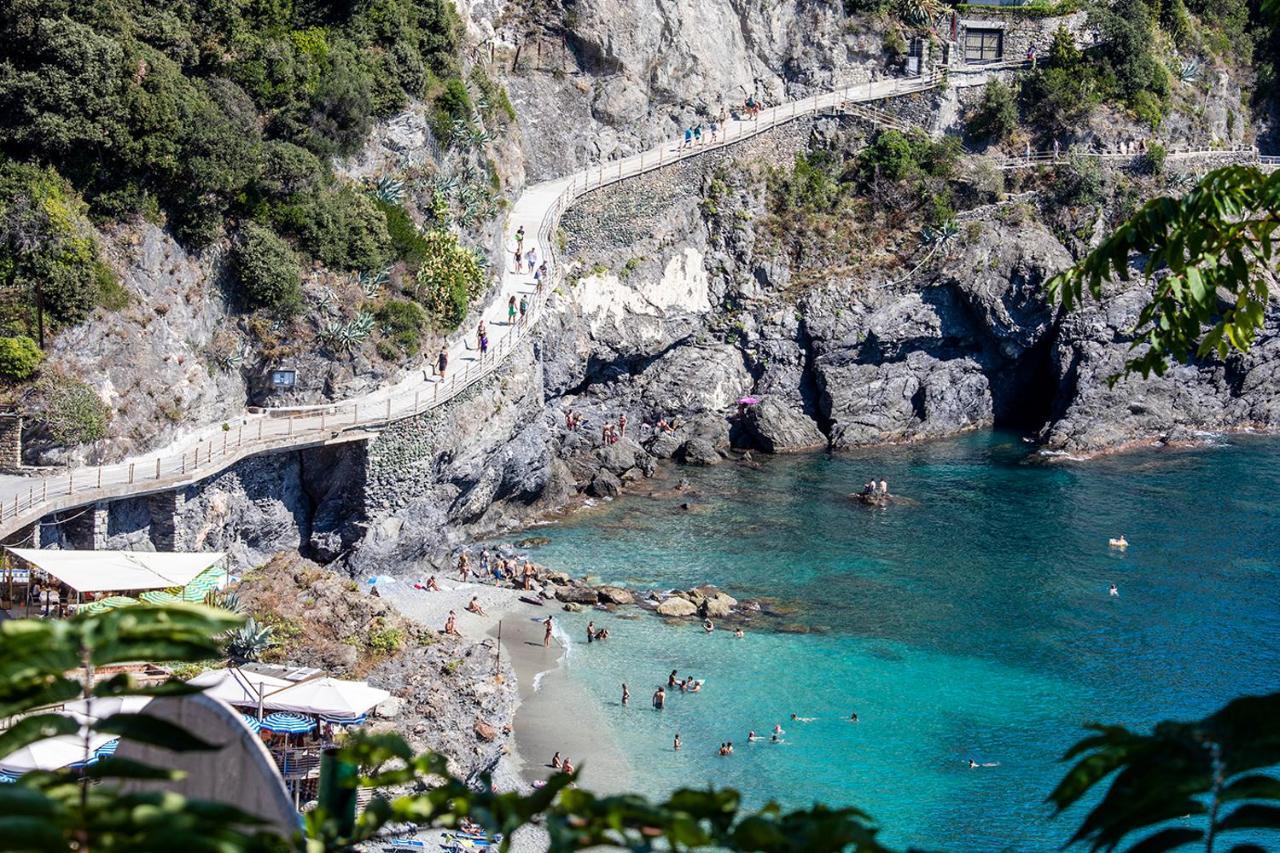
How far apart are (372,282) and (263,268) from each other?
4.52 metres

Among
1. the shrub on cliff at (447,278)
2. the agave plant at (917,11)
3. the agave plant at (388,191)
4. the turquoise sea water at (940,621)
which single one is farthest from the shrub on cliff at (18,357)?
the agave plant at (917,11)

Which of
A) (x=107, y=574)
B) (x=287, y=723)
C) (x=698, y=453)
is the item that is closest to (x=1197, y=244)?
(x=287, y=723)

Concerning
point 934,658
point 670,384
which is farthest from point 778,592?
point 670,384

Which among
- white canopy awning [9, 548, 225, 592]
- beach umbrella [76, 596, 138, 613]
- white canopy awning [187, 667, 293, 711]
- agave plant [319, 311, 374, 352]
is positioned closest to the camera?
beach umbrella [76, 596, 138, 613]

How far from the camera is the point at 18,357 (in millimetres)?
31938

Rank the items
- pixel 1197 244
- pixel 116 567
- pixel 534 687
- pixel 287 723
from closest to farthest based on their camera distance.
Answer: pixel 1197 244
pixel 287 723
pixel 116 567
pixel 534 687

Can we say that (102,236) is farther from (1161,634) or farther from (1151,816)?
(1151,816)

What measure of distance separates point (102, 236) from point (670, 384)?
91.0 ft

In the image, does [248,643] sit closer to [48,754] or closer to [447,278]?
[48,754]

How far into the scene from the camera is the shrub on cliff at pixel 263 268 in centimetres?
3856

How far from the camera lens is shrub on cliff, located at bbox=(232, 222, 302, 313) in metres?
38.6

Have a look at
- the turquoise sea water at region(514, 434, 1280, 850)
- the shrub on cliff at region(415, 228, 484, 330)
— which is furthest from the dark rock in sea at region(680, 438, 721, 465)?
the shrub on cliff at region(415, 228, 484, 330)

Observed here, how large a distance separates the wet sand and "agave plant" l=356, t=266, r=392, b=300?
36.3 ft

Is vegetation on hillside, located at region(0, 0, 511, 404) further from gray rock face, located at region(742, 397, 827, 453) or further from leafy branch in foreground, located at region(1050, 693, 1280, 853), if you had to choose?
leafy branch in foreground, located at region(1050, 693, 1280, 853)
